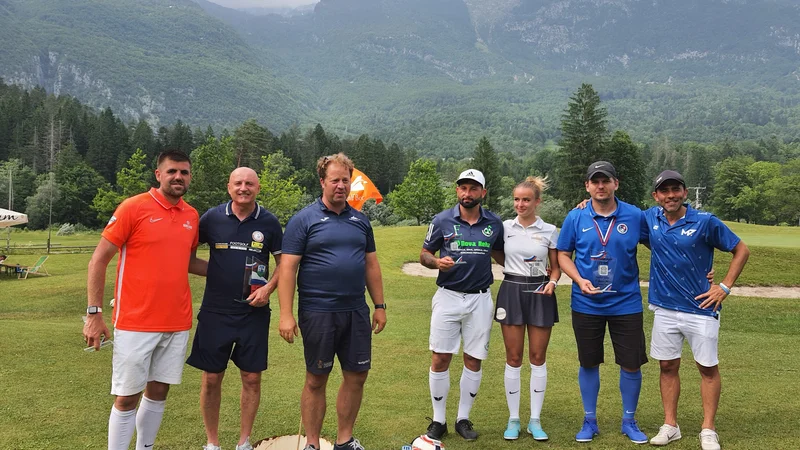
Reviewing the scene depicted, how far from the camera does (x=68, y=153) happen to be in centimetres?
8531

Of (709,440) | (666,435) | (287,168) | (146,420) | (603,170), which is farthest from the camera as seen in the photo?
(287,168)

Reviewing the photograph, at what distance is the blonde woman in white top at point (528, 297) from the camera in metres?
5.82

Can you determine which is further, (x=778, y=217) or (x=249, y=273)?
(x=778, y=217)

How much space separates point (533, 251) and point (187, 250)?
3.33m

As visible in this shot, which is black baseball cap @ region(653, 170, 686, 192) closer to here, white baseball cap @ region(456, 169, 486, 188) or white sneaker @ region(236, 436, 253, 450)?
white baseball cap @ region(456, 169, 486, 188)

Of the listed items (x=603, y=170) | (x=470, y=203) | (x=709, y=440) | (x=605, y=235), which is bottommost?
(x=709, y=440)

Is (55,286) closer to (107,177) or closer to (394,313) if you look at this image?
(394,313)

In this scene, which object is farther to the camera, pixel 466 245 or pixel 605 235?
pixel 466 245

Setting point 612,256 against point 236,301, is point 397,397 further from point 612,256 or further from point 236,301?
point 612,256

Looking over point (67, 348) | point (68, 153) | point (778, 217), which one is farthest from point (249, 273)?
point (778, 217)

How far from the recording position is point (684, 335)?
19.0 ft

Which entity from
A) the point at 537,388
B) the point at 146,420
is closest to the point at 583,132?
the point at 537,388

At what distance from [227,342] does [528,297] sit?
2949mm

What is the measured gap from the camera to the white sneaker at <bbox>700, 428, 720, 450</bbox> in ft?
17.5
